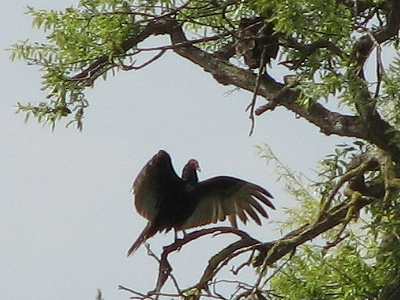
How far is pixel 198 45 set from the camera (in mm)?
1675

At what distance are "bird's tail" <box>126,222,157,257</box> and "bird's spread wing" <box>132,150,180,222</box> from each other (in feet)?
0.05

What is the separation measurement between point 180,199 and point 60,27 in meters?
0.39

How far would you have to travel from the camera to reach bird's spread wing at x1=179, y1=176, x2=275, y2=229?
179 cm

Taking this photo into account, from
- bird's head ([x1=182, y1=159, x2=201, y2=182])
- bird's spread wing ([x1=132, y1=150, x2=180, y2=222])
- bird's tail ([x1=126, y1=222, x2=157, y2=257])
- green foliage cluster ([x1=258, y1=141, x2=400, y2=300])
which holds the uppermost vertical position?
bird's head ([x1=182, y1=159, x2=201, y2=182])

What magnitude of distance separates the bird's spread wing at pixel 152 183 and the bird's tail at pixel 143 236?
0.05ft

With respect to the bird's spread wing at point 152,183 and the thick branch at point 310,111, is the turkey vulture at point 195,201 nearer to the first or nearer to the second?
the bird's spread wing at point 152,183

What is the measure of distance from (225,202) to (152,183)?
15 centimetres

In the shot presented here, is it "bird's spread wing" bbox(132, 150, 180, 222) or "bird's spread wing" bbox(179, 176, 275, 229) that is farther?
"bird's spread wing" bbox(179, 176, 275, 229)

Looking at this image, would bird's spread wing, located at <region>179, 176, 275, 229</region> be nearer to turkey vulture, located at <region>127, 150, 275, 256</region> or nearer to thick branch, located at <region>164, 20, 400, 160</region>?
turkey vulture, located at <region>127, 150, 275, 256</region>

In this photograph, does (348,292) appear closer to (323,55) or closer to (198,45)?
(323,55)

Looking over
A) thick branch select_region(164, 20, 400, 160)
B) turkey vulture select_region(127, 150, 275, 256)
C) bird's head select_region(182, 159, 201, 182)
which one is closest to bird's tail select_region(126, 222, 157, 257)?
turkey vulture select_region(127, 150, 275, 256)

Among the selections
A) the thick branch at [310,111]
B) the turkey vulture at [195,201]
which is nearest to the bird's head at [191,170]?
the turkey vulture at [195,201]

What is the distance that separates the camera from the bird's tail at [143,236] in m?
1.71

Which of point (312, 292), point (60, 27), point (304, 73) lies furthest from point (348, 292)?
point (60, 27)
